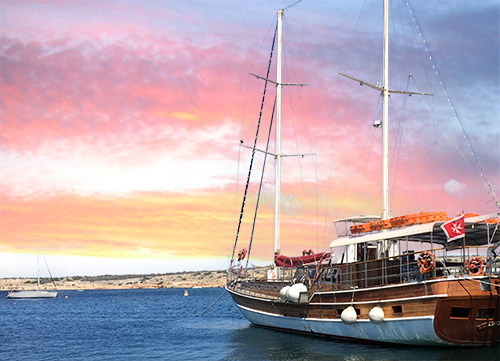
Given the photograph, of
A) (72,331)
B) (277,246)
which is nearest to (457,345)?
(277,246)

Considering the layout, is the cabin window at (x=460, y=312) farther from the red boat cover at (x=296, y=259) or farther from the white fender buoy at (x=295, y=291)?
the white fender buoy at (x=295, y=291)

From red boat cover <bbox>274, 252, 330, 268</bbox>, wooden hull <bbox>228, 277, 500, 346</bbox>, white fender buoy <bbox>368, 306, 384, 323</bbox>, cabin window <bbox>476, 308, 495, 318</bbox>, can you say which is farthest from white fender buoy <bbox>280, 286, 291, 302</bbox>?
cabin window <bbox>476, 308, 495, 318</bbox>

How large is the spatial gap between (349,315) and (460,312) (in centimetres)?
585

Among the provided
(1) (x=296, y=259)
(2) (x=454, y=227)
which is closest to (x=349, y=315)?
(2) (x=454, y=227)

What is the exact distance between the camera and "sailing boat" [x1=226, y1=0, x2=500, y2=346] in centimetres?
2558

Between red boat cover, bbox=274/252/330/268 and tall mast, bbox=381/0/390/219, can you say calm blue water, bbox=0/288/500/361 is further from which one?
tall mast, bbox=381/0/390/219

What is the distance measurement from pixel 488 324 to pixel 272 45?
98.0 feet

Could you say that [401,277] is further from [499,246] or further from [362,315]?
[499,246]

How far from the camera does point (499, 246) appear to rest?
25547 millimetres

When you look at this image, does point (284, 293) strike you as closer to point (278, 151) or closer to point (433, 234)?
point (433, 234)

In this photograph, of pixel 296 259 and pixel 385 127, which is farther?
pixel 296 259

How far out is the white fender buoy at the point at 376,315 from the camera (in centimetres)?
2755

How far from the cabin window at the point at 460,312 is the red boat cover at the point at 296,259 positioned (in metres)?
9.09

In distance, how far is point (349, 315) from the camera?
29.3 m
